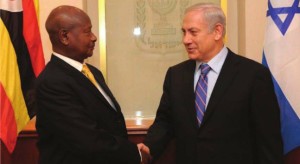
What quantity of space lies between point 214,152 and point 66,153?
68cm

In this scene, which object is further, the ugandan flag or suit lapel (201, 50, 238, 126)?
the ugandan flag

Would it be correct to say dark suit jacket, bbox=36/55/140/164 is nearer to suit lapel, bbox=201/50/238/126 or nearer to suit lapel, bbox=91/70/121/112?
suit lapel, bbox=91/70/121/112

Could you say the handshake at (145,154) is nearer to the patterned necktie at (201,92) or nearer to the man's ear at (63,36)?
the patterned necktie at (201,92)

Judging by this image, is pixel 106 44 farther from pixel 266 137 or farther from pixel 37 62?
pixel 266 137

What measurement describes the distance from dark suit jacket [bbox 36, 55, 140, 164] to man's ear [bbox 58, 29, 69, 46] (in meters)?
0.09

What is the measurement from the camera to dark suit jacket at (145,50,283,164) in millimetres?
1651

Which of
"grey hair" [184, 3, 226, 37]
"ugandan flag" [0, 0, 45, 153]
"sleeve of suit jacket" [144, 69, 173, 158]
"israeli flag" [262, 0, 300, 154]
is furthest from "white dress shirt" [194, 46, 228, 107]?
"ugandan flag" [0, 0, 45, 153]

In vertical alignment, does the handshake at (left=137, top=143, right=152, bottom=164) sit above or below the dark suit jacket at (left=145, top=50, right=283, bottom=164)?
below

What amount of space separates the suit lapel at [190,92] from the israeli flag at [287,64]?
1.64ft

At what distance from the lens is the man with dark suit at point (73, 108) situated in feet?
4.99

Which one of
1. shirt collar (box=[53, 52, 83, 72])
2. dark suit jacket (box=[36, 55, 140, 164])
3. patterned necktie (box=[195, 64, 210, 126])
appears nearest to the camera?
dark suit jacket (box=[36, 55, 140, 164])

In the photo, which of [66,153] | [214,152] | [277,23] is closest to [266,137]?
[214,152]

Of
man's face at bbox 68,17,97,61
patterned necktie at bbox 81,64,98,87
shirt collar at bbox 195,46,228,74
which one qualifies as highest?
man's face at bbox 68,17,97,61

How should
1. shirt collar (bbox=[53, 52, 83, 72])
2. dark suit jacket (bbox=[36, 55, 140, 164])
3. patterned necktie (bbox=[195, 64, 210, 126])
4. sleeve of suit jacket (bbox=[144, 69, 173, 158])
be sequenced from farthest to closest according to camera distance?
1. sleeve of suit jacket (bbox=[144, 69, 173, 158])
2. patterned necktie (bbox=[195, 64, 210, 126])
3. shirt collar (bbox=[53, 52, 83, 72])
4. dark suit jacket (bbox=[36, 55, 140, 164])
